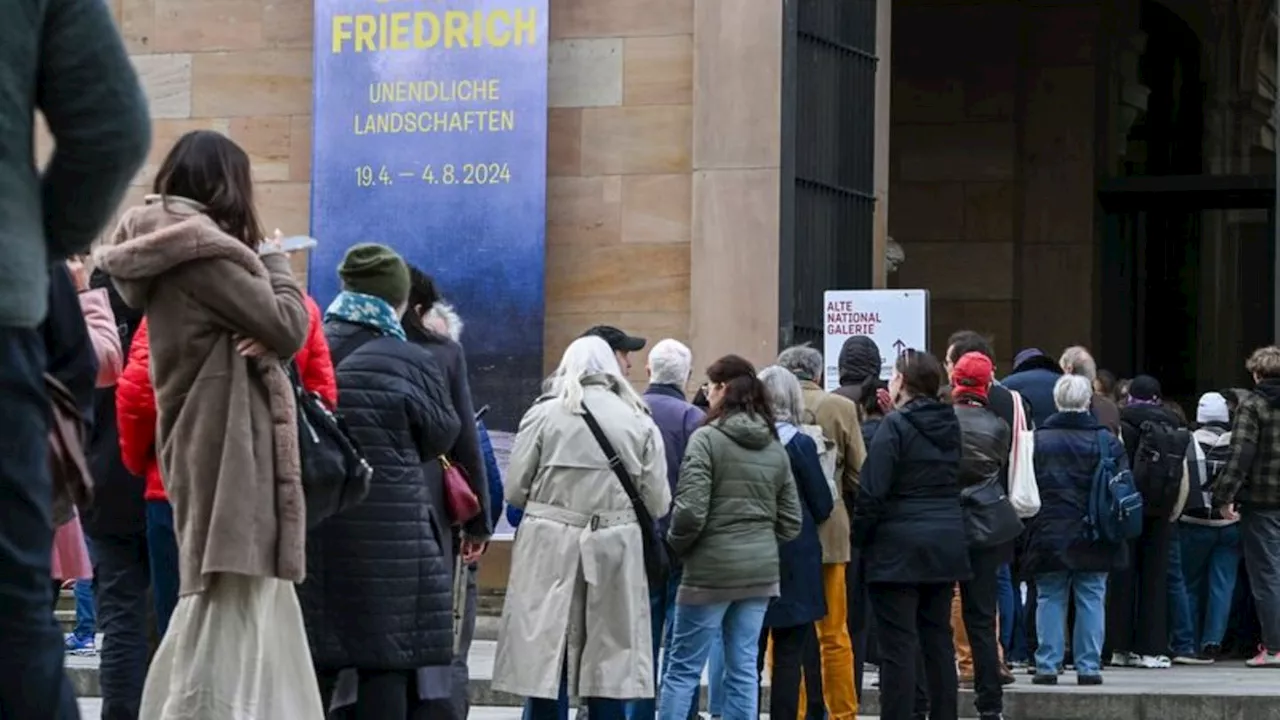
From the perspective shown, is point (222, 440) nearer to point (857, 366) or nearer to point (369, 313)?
point (369, 313)

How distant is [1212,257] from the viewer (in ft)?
82.9

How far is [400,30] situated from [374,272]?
9.12m

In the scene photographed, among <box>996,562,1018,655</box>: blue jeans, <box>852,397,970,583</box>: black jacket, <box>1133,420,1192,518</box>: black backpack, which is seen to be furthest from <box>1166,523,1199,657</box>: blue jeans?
<box>852,397,970,583</box>: black jacket

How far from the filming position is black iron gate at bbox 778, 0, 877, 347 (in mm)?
17172

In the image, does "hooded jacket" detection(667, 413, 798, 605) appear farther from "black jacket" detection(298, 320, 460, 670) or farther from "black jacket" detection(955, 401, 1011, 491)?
"black jacket" detection(298, 320, 460, 670)

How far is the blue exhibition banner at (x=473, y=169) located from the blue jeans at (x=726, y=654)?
21.2ft

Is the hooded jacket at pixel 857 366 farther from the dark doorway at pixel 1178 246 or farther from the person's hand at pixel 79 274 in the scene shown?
the dark doorway at pixel 1178 246

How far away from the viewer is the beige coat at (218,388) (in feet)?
23.7

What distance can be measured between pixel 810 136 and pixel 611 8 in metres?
1.54

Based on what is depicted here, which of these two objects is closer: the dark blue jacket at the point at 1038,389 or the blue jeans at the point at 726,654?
the blue jeans at the point at 726,654

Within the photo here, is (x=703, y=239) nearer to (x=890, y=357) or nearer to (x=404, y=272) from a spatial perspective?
(x=890, y=357)

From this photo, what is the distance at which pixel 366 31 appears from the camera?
17781 millimetres

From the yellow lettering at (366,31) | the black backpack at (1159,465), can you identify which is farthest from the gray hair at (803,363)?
→ the yellow lettering at (366,31)

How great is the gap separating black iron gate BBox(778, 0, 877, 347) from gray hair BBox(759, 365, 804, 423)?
215 inches
